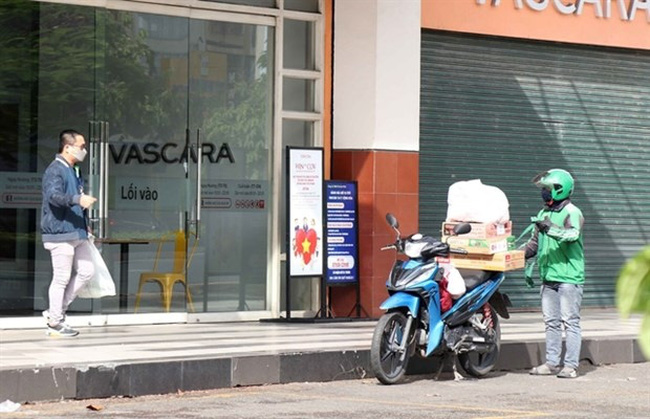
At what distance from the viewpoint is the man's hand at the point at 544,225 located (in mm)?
10084

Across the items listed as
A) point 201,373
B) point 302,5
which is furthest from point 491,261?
point 302,5

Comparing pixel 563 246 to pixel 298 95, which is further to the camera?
pixel 298 95

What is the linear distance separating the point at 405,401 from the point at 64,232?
399 cm

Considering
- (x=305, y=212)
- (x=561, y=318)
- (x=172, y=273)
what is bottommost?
(x=561, y=318)

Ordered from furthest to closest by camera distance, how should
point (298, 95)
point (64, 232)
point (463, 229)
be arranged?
point (298, 95)
point (64, 232)
point (463, 229)

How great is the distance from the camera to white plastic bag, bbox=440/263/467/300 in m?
9.87

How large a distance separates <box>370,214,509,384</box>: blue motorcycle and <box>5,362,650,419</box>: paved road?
0.22 m

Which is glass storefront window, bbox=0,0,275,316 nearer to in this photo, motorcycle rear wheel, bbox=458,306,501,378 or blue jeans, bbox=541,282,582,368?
motorcycle rear wheel, bbox=458,306,501,378

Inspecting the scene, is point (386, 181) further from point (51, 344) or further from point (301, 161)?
point (51, 344)

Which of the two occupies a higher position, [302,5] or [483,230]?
[302,5]

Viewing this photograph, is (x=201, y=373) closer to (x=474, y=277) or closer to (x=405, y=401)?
(x=405, y=401)

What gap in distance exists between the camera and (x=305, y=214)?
13500mm

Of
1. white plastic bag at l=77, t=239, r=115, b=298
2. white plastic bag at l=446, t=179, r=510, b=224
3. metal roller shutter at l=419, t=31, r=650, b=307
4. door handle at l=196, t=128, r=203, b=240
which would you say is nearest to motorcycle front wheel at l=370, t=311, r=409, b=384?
white plastic bag at l=446, t=179, r=510, b=224

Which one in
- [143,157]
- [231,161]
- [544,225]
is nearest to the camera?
[544,225]
